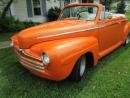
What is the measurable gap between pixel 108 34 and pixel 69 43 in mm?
2038

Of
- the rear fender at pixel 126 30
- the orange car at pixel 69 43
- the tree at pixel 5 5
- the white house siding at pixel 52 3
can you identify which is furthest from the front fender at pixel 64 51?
the white house siding at pixel 52 3

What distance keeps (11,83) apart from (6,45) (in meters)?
3.93

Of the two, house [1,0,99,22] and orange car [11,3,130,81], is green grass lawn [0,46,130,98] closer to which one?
orange car [11,3,130,81]

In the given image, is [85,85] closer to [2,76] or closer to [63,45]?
[63,45]

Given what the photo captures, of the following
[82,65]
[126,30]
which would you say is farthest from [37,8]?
[82,65]

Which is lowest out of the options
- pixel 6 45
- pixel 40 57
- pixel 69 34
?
pixel 6 45

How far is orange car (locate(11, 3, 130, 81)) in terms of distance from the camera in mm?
3936

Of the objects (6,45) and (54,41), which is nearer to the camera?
(54,41)

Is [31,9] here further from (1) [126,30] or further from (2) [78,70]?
(2) [78,70]

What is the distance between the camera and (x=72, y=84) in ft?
14.8

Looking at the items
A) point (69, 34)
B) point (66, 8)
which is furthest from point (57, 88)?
point (66, 8)

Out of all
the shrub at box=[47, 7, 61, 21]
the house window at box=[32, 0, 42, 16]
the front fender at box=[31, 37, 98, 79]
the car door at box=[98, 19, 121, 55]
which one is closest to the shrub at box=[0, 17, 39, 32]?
the house window at box=[32, 0, 42, 16]

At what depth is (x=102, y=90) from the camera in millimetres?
4262

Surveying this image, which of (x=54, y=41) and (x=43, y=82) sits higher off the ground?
(x=54, y=41)
